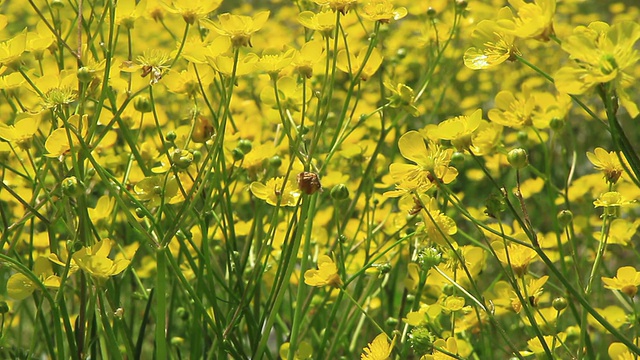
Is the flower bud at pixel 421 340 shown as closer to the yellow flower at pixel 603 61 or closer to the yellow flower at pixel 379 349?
the yellow flower at pixel 379 349

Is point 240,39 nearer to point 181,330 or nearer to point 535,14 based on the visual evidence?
point 535,14

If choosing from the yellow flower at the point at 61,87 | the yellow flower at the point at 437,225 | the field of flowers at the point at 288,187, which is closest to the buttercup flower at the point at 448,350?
the field of flowers at the point at 288,187

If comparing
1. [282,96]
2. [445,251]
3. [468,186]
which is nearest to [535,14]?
[445,251]

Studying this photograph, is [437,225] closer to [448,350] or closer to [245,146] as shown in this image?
[448,350]

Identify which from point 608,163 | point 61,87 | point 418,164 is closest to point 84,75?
point 61,87

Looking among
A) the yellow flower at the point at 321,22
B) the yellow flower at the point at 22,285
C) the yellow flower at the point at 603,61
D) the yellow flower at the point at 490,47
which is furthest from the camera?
the yellow flower at the point at 321,22

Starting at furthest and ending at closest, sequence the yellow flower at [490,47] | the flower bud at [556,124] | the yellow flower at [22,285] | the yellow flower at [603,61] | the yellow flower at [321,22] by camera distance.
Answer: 1. the flower bud at [556,124]
2. the yellow flower at [321,22]
3. the yellow flower at [22,285]
4. the yellow flower at [490,47]
5. the yellow flower at [603,61]

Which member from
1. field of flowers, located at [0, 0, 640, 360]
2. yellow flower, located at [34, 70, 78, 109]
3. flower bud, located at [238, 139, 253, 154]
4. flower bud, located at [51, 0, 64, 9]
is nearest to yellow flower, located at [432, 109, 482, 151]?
field of flowers, located at [0, 0, 640, 360]
